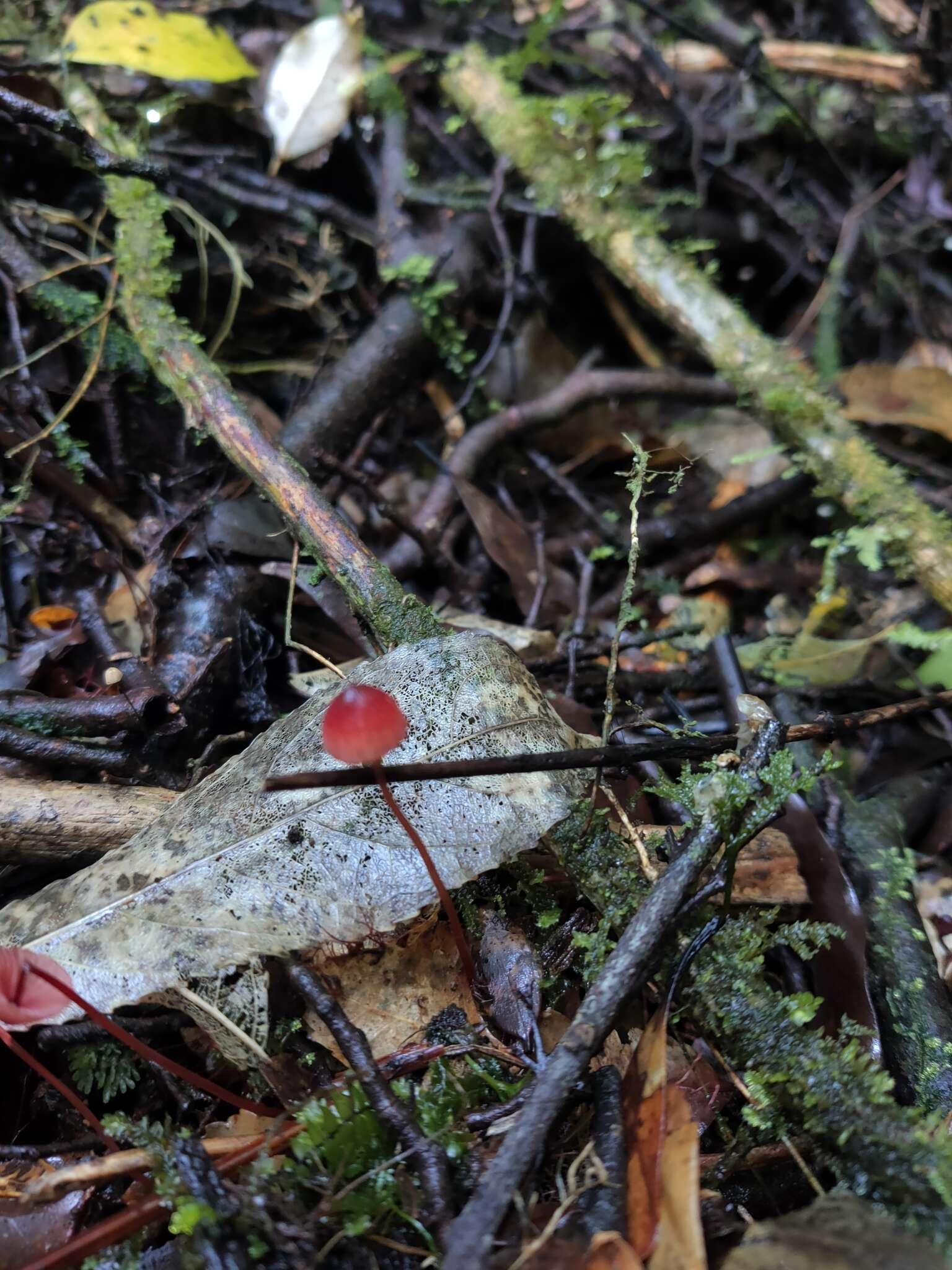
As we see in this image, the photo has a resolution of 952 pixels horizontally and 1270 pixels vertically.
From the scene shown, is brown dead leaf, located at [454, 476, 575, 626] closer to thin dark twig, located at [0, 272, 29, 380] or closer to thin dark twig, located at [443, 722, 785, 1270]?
thin dark twig, located at [443, 722, 785, 1270]

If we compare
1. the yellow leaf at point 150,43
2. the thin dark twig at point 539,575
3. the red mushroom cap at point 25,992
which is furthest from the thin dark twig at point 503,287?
the red mushroom cap at point 25,992

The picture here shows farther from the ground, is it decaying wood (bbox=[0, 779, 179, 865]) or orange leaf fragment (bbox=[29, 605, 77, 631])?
orange leaf fragment (bbox=[29, 605, 77, 631])

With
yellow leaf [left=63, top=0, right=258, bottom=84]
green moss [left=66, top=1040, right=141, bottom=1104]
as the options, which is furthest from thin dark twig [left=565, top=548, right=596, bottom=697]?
yellow leaf [left=63, top=0, right=258, bottom=84]

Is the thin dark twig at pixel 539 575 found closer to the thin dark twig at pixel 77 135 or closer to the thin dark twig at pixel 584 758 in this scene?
the thin dark twig at pixel 584 758

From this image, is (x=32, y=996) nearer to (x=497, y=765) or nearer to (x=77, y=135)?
(x=497, y=765)

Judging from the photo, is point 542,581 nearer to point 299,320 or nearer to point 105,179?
point 299,320
